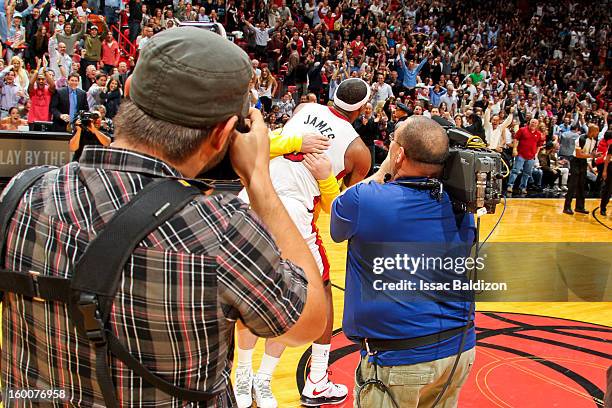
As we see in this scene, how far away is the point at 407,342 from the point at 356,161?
4.86 ft

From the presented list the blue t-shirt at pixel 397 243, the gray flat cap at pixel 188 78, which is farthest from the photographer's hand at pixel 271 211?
the blue t-shirt at pixel 397 243

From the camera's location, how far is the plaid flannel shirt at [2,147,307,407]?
110cm

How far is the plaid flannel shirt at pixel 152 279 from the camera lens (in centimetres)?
110

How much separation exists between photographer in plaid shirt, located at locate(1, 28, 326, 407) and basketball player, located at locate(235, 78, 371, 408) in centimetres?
238

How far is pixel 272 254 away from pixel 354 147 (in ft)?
8.41

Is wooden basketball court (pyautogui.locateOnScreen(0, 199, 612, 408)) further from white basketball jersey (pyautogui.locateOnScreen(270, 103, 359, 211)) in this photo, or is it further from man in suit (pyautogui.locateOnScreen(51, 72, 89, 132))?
man in suit (pyautogui.locateOnScreen(51, 72, 89, 132))

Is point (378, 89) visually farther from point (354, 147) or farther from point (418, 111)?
point (354, 147)

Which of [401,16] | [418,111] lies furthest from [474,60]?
[418,111]

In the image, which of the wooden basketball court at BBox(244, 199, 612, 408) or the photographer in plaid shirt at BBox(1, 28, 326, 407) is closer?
the photographer in plaid shirt at BBox(1, 28, 326, 407)

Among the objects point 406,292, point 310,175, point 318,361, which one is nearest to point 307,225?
point 310,175

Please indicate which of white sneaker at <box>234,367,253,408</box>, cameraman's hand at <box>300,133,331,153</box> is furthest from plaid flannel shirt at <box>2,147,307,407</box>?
white sneaker at <box>234,367,253,408</box>

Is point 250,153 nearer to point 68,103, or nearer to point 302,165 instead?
point 302,165

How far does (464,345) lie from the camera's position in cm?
250

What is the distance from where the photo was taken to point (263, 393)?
12.5ft
